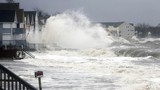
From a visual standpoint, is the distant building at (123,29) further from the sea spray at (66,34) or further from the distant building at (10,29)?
the distant building at (10,29)

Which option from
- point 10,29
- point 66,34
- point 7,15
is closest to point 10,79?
point 10,29

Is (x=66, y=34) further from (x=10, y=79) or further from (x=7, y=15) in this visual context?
(x=10, y=79)

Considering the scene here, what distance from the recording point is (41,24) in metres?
113

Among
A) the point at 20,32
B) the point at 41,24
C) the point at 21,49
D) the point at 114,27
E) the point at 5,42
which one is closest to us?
the point at 21,49

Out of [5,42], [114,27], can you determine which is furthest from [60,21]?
[114,27]

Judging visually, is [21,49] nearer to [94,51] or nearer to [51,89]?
[94,51]

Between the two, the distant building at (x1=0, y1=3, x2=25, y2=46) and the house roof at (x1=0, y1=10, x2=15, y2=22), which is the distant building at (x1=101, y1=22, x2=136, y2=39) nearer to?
the house roof at (x1=0, y1=10, x2=15, y2=22)

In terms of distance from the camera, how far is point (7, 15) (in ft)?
209

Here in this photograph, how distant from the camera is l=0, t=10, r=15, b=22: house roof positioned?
206 ft

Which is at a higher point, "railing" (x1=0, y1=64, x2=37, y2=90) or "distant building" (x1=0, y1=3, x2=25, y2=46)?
"distant building" (x1=0, y1=3, x2=25, y2=46)

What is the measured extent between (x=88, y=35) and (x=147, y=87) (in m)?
82.9

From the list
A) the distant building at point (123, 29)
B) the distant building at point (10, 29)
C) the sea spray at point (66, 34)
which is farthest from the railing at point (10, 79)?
the distant building at point (123, 29)

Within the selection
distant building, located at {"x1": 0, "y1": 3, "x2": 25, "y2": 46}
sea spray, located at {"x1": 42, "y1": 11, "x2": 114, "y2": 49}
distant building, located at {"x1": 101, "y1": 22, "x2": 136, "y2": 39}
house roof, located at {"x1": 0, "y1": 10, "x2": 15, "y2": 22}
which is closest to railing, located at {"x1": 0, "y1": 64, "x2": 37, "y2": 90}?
distant building, located at {"x1": 0, "y1": 3, "x2": 25, "y2": 46}

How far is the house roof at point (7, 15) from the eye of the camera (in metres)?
62.7
